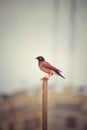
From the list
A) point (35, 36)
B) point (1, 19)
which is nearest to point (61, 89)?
point (35, 36)

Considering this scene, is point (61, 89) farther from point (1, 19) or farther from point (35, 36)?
point (1, 19)

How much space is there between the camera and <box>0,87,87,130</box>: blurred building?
249 cm

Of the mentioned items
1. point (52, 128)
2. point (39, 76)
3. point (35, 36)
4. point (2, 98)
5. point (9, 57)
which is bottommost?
point (52, 128)

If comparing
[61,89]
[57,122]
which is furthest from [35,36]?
[57,122]

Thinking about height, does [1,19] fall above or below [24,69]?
above

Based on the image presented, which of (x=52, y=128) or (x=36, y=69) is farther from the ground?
(x=36, y=69)

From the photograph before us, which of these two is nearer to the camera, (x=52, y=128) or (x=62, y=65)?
(x=62, y=65)

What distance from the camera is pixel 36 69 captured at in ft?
7.66

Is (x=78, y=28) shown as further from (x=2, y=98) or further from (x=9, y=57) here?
(x=2, y=98)

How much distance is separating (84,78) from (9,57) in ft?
2.13

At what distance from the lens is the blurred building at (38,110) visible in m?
2.49

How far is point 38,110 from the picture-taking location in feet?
8.07

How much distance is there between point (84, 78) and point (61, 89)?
0.22 metres

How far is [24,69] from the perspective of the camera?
2.43 metres
